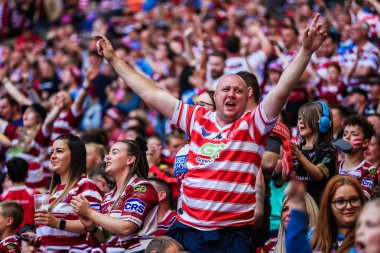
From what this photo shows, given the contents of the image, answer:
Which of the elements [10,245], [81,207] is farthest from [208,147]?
[10,245]

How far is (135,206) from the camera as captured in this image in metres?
6.59

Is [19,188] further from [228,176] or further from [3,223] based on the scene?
[228,176]

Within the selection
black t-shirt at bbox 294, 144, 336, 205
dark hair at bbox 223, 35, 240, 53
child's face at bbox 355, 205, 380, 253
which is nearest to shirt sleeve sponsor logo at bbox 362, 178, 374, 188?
black t-shirt at bbox 294, 144, 336, 205

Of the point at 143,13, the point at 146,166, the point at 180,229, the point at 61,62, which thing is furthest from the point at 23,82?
the point at 180,229

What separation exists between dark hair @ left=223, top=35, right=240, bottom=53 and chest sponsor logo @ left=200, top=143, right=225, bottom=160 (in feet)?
21.7

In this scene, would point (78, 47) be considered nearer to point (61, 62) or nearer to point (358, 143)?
point (61, 62)

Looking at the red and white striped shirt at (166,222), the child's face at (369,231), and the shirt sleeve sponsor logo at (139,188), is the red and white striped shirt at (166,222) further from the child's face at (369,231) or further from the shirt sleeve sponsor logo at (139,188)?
the child's face at (369,231)

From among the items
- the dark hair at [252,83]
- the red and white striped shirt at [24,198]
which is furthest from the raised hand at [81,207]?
the red and white striped shirt at [24,198]

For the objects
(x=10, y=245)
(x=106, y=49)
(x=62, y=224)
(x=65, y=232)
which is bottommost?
(x=10, y=245)

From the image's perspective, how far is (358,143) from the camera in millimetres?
7652

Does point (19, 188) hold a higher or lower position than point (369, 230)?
lower

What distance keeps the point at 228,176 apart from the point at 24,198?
4.33m

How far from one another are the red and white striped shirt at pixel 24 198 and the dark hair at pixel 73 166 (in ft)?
5.99

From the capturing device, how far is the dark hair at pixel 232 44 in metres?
12.4
